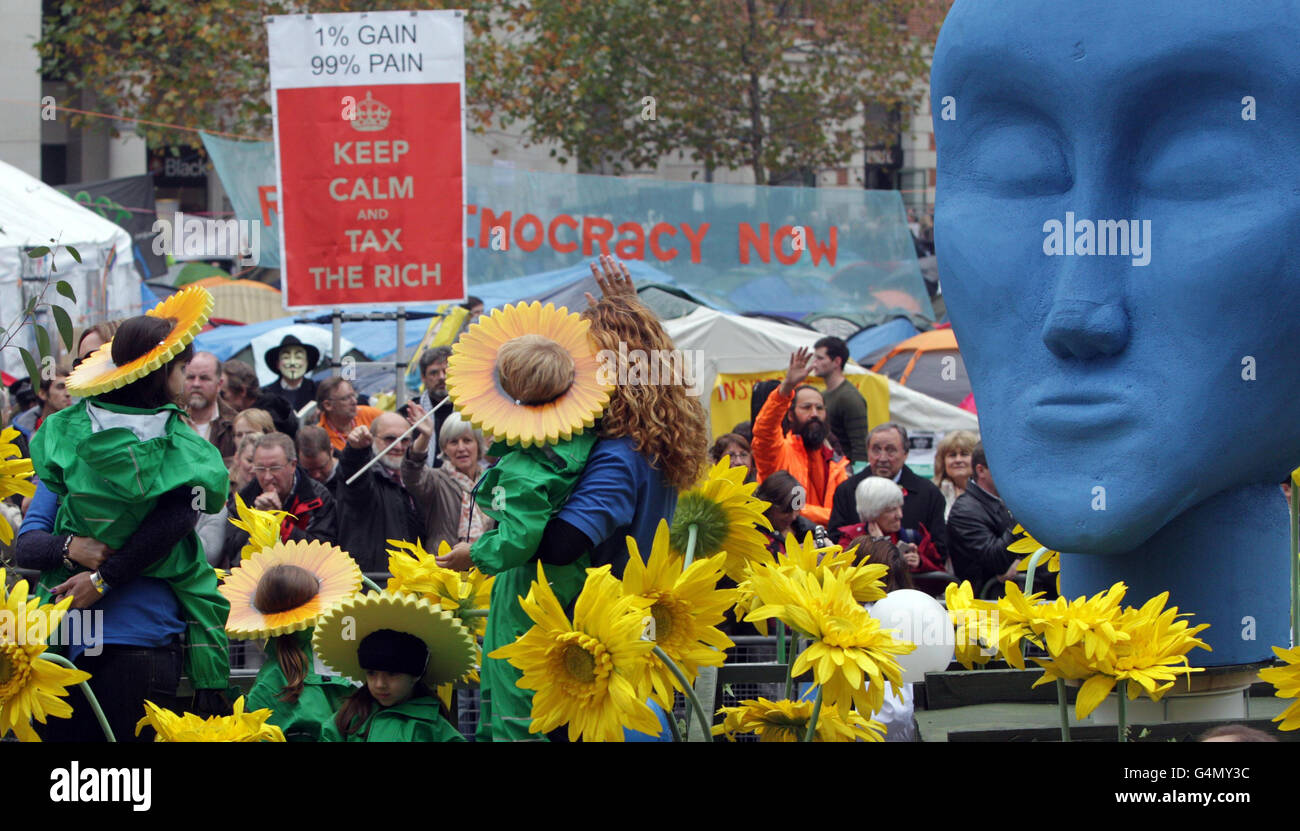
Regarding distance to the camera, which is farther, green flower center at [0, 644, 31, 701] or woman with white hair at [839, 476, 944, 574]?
woman with white hair at [839, 476, 944, 574]

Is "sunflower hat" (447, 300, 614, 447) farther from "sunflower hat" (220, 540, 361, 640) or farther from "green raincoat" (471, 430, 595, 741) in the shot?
"sunflower hat" (220, 540, 361, 640)

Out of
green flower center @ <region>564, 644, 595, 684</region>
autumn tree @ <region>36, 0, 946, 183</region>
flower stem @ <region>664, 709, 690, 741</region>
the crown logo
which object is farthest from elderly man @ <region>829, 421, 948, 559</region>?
autumn tree @ <region>36, 0, 946, 183</region>

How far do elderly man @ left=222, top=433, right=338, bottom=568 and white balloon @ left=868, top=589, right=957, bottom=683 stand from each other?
2.98m

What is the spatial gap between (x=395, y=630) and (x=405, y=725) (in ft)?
0.91

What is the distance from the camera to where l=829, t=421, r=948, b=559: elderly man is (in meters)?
7.05

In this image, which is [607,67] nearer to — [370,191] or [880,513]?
[370,191]

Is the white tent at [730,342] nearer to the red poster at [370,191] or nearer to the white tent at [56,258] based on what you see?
the red poster at [370,191]

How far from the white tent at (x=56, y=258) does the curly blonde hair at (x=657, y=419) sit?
26.5ft

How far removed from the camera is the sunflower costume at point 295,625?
14.2 feet
